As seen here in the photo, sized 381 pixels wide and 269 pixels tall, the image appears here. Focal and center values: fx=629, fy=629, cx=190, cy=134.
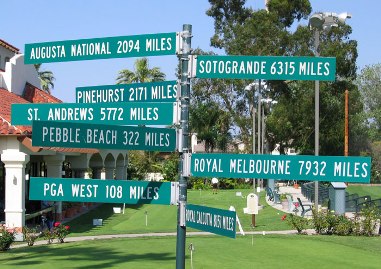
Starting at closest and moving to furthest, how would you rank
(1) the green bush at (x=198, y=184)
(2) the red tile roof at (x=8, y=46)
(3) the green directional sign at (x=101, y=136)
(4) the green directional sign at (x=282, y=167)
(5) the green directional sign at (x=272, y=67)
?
1. (4) the green directional sign at (x=282, y=167)
2. (3) the green directional sign at (x=101, y=136)
3. (5) the green directional sign at (x=272, y=67)
4. (2) the red tile roof at (x=8, y=46)
5. (1) the green bush at (x=198, y=184)

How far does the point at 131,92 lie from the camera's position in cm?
758

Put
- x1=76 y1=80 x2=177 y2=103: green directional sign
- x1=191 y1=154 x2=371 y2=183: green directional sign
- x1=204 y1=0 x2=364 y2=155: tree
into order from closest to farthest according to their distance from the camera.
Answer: x1=191 y1=154 x2=371 y2=183: green directional sign → x1=76 y1=80 x2=177 y2=103: green directional sign → x1=204 y1=0 x2=364 y2=155: tree

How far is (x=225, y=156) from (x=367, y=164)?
1.39 metres

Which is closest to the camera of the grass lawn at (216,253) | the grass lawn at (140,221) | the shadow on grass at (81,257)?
the shadow on grass at (81,257)

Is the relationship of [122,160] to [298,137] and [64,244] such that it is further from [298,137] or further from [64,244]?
[64,244]

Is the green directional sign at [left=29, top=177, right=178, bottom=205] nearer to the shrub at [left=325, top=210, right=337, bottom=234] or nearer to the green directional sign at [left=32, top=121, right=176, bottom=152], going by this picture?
the green directional sign at [left=32, top=121, right=176, bottom=152]

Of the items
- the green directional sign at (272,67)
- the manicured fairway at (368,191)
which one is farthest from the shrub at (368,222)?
the manicured fairway at (368,191)

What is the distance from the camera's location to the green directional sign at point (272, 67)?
6.50m

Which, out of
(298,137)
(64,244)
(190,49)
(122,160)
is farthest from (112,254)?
(298,137)

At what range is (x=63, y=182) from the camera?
6.77 m

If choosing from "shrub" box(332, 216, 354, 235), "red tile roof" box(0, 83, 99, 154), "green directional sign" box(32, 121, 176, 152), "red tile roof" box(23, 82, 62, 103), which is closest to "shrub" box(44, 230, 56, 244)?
"red tile roof" box(0, 83, 99, 154)

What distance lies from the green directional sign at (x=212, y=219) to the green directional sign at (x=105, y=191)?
286 mm

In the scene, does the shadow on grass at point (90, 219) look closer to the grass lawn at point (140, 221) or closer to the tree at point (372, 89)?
the grass lawn at point (140, 221)

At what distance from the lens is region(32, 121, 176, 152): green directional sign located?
640 cm
